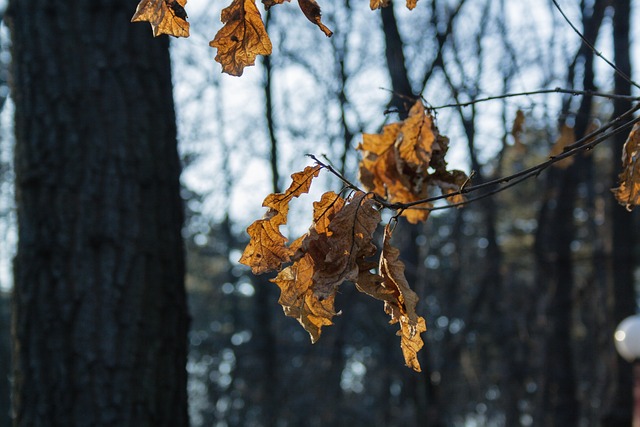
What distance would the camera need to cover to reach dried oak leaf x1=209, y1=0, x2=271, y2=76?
1771 mm

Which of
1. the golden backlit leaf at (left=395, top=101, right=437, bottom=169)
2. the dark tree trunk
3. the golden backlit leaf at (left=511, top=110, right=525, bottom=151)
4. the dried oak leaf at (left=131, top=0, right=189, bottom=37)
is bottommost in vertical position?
the golden backlit leaf at (left=395, top=101, right=437, bottom=169)

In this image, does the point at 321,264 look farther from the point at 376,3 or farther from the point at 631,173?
the point at 631,173

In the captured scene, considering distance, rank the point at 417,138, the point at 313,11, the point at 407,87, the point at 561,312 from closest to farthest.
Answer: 1. the point at 313,11
2. the point at 417,138
3. the point at 407,87
4. the point at 561,312

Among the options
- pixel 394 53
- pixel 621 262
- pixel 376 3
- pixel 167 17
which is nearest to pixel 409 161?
pixel 376 3

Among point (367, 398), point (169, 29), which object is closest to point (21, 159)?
point (169, 29)

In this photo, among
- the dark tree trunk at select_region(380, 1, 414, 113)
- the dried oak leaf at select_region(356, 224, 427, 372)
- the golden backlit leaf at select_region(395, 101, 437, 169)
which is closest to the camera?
the dried oak leaf at select_region(356, 224, 427, 372)

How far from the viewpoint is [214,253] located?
67.1 ft

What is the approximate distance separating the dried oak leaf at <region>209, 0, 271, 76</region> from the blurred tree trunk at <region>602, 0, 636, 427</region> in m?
6.21

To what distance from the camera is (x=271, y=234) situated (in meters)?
1.89

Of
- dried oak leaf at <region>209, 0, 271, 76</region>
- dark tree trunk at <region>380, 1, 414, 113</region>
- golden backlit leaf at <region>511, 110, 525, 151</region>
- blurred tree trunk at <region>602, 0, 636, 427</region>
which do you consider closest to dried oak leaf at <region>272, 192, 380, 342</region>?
dried oak leaf at <region>209, 0, 271, 76</region>

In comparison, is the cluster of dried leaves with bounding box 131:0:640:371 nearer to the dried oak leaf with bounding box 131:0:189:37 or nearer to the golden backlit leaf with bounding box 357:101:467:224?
the dried oak leaf with bounding box 131:0:189:37

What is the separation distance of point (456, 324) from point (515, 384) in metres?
7.75

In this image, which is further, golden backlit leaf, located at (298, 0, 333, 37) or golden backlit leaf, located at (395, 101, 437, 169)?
golden backlit leaf, located at (395, 101, 437, 169)

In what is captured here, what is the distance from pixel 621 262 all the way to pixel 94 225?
23.0 feet
